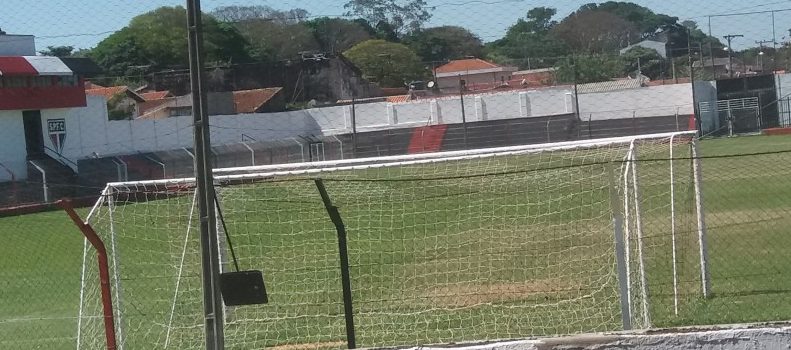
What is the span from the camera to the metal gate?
53.1 metres

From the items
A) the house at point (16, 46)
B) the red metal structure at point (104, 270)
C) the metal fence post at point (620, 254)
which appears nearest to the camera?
the red metal structure at point (104, 270)

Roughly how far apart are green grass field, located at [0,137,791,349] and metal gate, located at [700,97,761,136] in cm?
3669

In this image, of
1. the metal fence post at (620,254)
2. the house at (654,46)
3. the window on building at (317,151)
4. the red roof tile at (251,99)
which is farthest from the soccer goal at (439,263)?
the red roof tile at (251,99)

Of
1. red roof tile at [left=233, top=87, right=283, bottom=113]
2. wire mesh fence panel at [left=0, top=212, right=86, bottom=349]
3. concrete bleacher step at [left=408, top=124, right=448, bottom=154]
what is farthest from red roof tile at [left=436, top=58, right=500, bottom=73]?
wire mesh fence panel at [left=0, top=212, right=86, bottom=349]

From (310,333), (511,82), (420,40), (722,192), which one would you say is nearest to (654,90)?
(511,82)

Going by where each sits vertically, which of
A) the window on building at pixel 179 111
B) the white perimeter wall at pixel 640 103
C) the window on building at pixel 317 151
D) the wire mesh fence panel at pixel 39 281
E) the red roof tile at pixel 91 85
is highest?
the red roof tile at pixel 91 85

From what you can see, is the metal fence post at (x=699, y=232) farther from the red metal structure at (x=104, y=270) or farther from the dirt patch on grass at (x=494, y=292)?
the red metal structure at (x=104, y=270)

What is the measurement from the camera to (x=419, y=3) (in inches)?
435

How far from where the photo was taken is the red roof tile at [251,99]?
5788 centimetres

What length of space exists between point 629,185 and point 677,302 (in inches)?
46.9

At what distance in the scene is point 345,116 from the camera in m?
54.9

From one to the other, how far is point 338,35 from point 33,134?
12485 millimetres

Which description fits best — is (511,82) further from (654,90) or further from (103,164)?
(103,164)

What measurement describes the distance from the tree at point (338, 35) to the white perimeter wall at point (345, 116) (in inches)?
175
